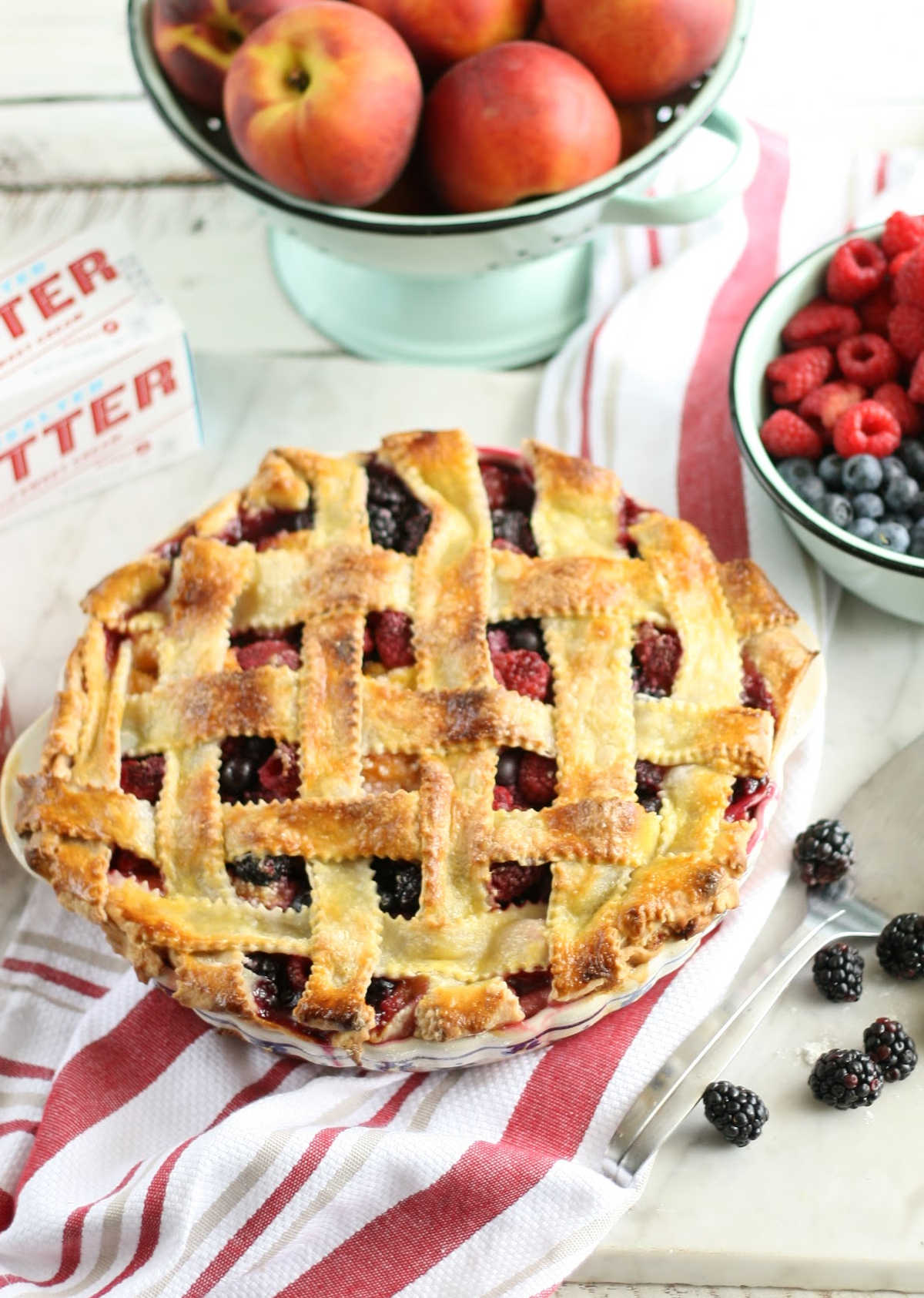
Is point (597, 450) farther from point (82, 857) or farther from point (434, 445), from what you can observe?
point (82, 857)

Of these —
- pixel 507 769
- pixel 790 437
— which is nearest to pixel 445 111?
pixel 790 437

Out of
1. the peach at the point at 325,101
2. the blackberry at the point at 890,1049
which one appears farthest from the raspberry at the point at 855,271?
the blackberry at the point at 890,1049

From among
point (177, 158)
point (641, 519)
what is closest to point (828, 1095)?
point (641, 519)

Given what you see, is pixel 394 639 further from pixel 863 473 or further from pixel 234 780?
pixel 863 473

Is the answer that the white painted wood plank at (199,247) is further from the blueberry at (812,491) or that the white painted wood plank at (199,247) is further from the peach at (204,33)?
the blueberry at (812,491)

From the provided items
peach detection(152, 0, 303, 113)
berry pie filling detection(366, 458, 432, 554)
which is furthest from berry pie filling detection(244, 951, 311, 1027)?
peach detection(152, 0, 303, 113)
